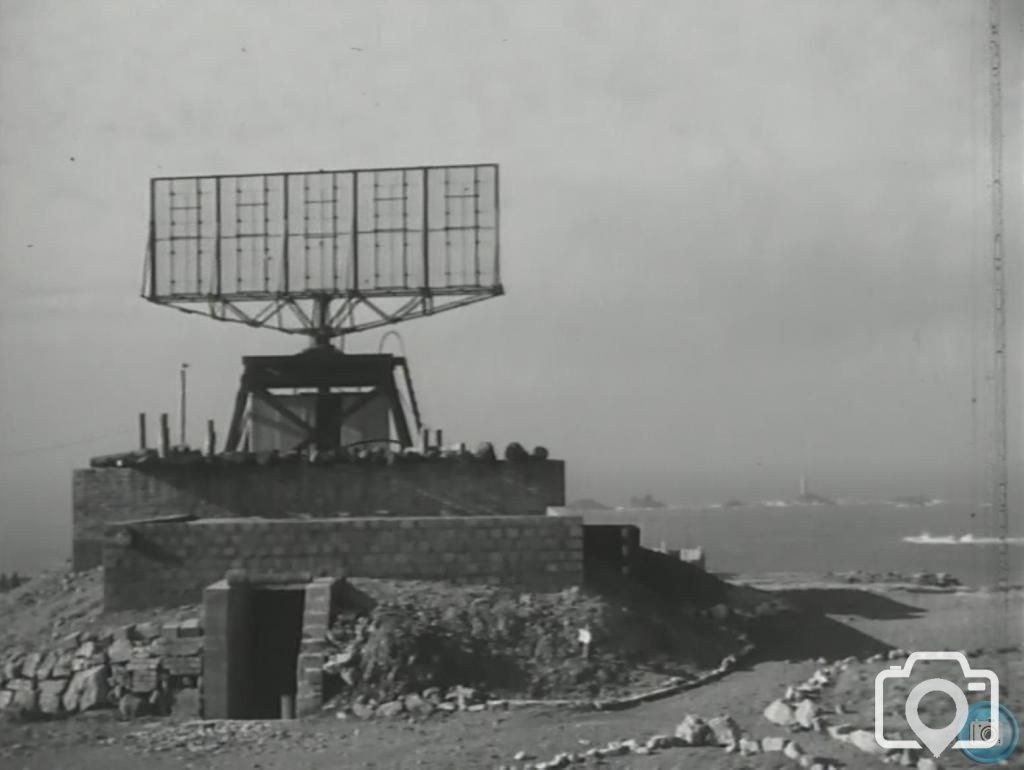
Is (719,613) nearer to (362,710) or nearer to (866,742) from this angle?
(866,742)

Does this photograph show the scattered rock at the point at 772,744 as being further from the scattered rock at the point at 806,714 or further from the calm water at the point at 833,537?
the calm water at the point at 833,537

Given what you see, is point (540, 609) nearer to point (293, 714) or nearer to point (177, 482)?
point (293, 714)

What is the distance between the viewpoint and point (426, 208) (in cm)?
2894

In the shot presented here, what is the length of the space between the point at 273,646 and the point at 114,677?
283cm

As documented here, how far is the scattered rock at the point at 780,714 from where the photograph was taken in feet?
57.9

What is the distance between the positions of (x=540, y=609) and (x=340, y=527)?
3644 millimetres

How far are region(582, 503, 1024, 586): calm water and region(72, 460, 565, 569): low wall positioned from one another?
1620 cm

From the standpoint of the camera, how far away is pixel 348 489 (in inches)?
980

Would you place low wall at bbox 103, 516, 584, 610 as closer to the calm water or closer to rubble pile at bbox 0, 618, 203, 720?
rubble pile at bbox 0, 618, 203, 720

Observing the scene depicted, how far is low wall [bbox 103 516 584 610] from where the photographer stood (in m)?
22.0

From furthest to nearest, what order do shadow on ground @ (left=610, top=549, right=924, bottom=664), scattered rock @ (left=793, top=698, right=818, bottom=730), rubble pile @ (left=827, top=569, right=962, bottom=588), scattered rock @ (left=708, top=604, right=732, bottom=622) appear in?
1. rubble pile @ (left=827, top=569, right=962, bottom=588)
2. scattered rock @ (left=708, top=604, right=732, bottom=622)
3. shadow on ground @ (left=610, top=549, right=924, bottom=664)
4. scattered rock @ (left=793, top=698, right=818, bottom=730)

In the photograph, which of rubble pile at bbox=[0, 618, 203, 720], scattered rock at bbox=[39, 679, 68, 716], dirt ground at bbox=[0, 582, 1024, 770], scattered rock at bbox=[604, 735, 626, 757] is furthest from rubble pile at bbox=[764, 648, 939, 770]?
scattered rock at bbox=[39, 679, 68, 716]

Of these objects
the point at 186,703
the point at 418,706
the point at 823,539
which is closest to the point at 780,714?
the point at 418,706

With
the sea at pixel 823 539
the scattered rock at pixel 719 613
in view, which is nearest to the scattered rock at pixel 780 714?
the scattered rock at pixel 719 613
